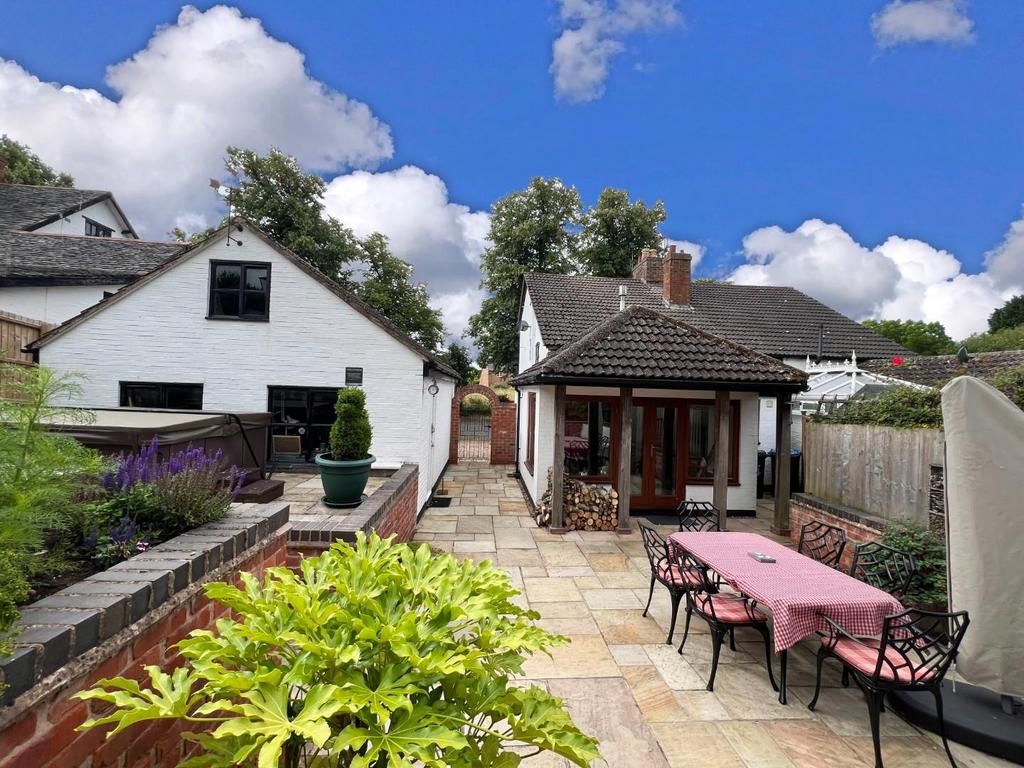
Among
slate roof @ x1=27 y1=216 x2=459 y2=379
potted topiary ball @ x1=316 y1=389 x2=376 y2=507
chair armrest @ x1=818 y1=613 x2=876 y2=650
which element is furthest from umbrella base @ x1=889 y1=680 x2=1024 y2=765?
slate roof @ x1=27 y1=216 x2=459 y2=379

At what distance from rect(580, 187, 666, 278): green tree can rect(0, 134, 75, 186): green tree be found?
30.6m

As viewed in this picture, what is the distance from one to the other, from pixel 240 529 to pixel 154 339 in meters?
9.16

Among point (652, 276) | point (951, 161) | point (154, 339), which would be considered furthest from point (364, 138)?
point (951, 161)

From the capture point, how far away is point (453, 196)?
68.4ft

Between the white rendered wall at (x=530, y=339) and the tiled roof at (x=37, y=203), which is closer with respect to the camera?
the white rendered wall at (x=530, y=339)

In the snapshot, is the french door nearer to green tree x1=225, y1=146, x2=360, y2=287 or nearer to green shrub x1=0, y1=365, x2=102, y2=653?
green shrub x1=0, y1=365, x2=102, y2=653

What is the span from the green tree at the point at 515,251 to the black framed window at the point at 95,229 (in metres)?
16.0

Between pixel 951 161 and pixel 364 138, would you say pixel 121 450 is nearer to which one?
pixel 364 138

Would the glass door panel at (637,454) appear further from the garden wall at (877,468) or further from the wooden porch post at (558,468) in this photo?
the garden wall at (877,468)

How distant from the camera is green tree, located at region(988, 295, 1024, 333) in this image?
4591 cm

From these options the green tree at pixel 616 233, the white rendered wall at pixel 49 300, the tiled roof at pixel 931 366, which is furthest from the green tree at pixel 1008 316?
the white rendered wall at pixel 49 300

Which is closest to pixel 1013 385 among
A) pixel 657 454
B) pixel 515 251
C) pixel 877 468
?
pixel 877 468

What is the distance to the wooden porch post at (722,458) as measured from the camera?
8.05m

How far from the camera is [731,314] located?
1669 cm
